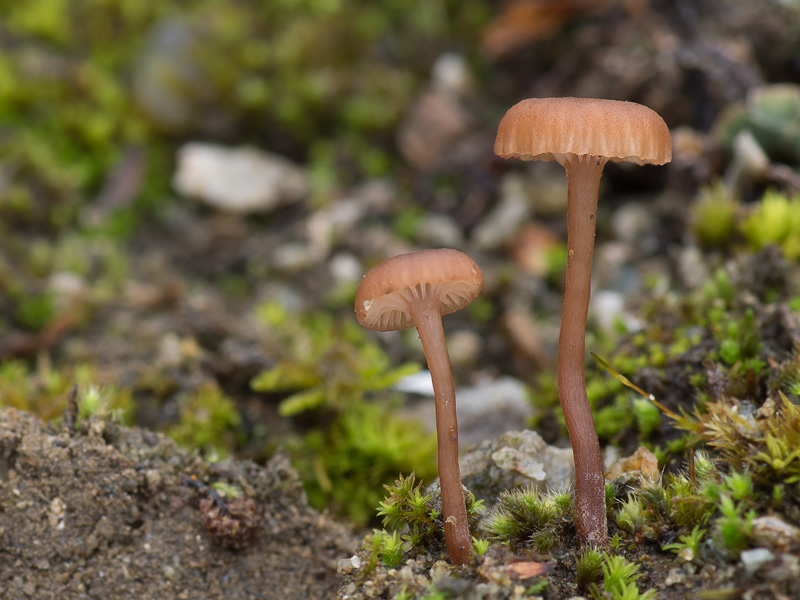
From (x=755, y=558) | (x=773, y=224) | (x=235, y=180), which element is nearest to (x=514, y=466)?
(x=755, y=558)

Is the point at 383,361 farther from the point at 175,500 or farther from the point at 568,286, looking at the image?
the point at 568,286

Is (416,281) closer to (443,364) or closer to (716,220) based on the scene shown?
(443,364)

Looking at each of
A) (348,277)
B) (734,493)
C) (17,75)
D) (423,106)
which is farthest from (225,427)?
(17,75)

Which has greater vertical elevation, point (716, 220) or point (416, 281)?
point (716, 220)

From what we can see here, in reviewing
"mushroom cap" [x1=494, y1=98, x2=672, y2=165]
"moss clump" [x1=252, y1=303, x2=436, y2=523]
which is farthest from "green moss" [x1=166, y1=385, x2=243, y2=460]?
"mushroom cap" [x1=494, y1=98, x2=672, y2=165]

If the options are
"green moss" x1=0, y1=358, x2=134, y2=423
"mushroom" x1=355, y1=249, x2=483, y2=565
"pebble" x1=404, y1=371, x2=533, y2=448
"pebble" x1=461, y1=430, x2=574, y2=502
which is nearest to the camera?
"mushroom" x1=355, y1=249, x2=483, y2=565

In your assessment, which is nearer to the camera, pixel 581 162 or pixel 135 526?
pixel 581 162

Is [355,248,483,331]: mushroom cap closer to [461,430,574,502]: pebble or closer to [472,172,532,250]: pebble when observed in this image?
[461,430,574,502]: pebble
